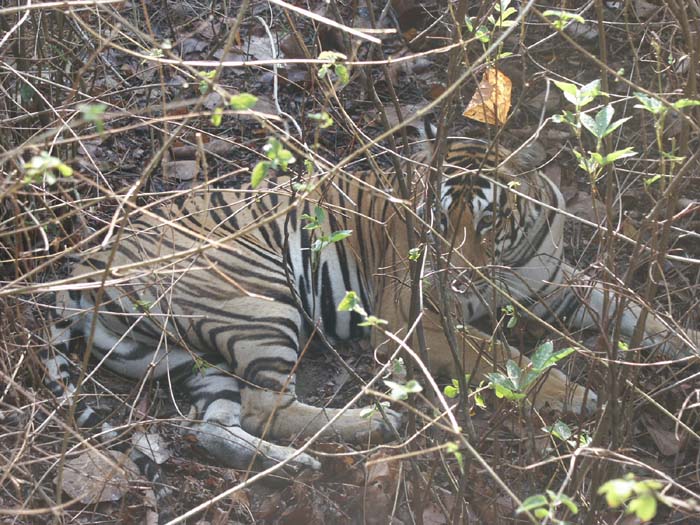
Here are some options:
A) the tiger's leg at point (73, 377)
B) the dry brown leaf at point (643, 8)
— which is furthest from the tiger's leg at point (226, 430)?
the dry brown leaf at point (643, 8)

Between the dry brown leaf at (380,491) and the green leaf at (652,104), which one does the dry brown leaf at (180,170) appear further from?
the green leaf at (652,104)

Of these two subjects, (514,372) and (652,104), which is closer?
(652,104)

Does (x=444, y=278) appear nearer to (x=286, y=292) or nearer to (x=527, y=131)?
(x=286, y=292)

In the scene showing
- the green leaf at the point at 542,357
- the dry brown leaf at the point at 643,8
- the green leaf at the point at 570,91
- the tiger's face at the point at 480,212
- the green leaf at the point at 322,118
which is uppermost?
the green leaf at the point at 322,118

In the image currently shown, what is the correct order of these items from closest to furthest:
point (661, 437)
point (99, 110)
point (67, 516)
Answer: point (99, 110) < point (67, 516) < point (661, 437)

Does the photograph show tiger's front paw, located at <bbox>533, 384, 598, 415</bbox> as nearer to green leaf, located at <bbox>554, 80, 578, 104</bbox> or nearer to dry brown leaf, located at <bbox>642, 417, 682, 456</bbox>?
dry brown leaf, located at <bbox>642, 417, 682, 456</bbox>

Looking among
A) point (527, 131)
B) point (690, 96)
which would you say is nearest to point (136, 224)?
point (527, 131)

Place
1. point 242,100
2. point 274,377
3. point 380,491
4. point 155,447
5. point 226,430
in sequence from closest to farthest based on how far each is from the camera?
point 242,100
point 380,491
point 226,430
point 155,447
point 274,377

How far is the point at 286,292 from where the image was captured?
402 cm

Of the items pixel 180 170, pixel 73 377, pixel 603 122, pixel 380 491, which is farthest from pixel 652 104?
pixel 180 170

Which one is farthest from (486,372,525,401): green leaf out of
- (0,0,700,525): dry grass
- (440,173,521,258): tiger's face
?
(440,173,521,258): tiger's face

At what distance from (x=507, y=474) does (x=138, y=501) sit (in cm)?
129

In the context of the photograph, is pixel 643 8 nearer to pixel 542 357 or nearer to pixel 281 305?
pixel 281 305

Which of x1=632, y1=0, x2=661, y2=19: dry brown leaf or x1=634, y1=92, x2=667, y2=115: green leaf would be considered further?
x1=632, y1=0, x2=661, y2=19: dry brown leaf
